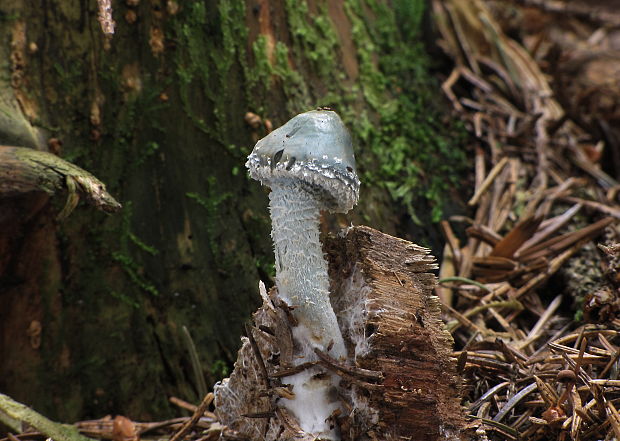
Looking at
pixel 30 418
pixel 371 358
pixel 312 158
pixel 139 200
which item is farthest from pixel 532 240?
pixel 30 418

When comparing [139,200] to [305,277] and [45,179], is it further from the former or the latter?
[305,277]

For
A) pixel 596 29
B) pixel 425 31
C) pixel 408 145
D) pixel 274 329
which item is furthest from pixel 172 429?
pixel 596 29

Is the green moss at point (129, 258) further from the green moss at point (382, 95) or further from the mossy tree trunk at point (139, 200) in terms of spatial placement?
the green moss at point (382, 95)

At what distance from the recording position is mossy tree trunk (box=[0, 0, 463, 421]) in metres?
2.48

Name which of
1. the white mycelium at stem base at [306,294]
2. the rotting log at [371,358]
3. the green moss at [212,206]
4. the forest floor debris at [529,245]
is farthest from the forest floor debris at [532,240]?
the green moss at [212,206]

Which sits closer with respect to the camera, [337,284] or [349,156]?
[349,156]

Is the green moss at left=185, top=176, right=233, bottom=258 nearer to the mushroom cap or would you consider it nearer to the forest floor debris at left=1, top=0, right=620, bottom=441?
the forest floor debris at left=1, top=0, right=620, bottom=441

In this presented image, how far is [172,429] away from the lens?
244cm

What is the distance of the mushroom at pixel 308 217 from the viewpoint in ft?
5.70

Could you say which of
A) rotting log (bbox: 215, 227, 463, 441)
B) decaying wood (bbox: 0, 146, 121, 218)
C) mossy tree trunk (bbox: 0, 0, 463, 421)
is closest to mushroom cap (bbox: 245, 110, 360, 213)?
rotting log (bbox: 215, 227, 463, 441)

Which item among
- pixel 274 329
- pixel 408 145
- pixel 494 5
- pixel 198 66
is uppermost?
pixel 494 5

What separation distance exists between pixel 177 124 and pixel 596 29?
4.81 m

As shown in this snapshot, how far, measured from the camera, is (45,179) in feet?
7.02

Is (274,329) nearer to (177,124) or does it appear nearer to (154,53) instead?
(177,124)
